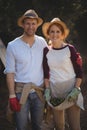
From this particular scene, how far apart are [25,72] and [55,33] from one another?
560 mm

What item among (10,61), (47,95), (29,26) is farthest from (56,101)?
(29,26)

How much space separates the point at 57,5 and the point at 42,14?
0.29 meters

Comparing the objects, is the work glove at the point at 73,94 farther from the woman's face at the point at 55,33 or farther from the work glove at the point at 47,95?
the woman's face at the point at 55,33

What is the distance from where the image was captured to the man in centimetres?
413

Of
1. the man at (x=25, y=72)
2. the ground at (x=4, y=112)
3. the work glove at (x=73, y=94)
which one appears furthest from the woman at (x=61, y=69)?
the ground at (x=4, y=112)

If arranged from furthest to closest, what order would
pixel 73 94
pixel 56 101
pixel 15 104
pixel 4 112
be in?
pixel 4 112
pixel 56 101
pixel 73 94
pixel 15 104

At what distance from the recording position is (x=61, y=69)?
4242 millimetres

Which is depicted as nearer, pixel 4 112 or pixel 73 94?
pixel 73 94

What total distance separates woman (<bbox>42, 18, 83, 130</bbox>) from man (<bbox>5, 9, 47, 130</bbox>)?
4.0 inches

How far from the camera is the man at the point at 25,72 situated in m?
4.13

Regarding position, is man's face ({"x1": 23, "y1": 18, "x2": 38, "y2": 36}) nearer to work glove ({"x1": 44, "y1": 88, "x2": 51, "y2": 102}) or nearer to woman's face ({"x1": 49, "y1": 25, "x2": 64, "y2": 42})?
woman's face ({"x1": 49, "y1": 25, "x2": 64, "y2": 42})

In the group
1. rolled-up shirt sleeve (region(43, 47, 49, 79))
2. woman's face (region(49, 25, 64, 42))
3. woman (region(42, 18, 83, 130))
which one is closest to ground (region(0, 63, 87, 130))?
woman (region(42, 18, 83, 130))

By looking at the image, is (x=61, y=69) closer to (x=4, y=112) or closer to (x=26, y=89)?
(x=26, y=89)

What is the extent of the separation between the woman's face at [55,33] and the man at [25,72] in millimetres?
157
